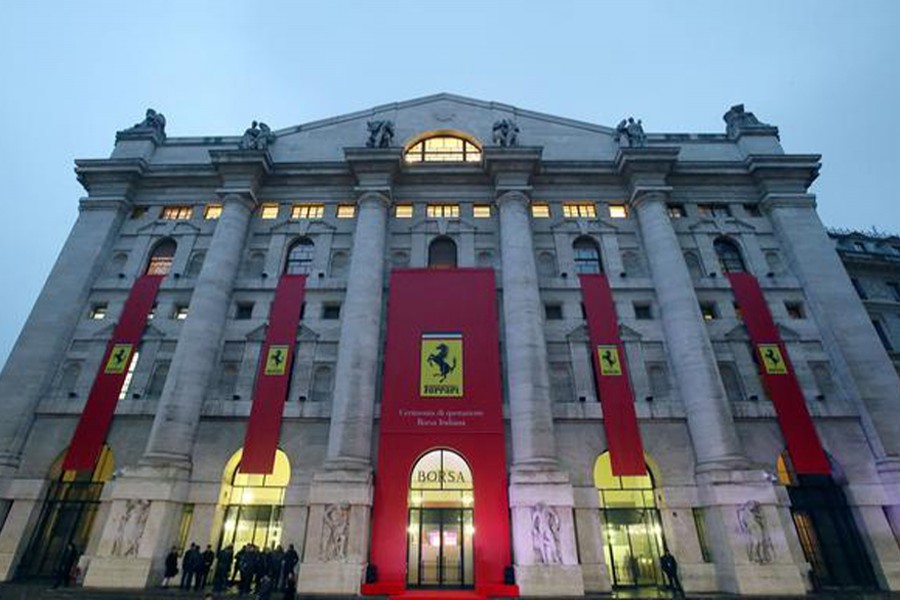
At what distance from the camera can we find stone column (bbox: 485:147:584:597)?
66.7 ft

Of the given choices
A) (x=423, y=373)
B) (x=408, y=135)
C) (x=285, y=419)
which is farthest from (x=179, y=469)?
(x=408, y=135)

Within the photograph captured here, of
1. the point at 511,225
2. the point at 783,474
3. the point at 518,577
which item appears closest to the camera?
the point at 518,577

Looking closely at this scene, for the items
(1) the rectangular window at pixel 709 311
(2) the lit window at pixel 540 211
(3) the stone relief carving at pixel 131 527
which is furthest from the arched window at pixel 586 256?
(3) the stone relief carving at pixel 131 527

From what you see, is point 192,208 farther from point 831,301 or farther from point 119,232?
point 831,301

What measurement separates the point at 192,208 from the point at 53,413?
15113 mm

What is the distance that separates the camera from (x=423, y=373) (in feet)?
82.4

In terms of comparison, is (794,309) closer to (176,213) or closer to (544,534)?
(544,534)

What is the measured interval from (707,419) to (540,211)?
54.2ft

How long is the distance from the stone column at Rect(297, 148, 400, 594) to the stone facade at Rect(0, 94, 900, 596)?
0.11m

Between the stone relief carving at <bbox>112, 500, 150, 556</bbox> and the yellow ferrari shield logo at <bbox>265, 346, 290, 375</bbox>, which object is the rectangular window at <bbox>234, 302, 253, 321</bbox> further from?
the stone relief carving at <bbox>112, 500, 150, 556</bbox>

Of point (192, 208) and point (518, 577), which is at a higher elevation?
point (192, 208)

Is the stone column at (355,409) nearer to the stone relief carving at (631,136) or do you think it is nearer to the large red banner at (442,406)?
the large red banner at (442,406)

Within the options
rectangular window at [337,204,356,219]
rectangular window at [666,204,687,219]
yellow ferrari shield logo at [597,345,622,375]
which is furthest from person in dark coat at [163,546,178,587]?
rectangular window at [666,204,687,219]

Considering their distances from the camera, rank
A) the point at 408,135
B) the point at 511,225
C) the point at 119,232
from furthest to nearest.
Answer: the point at 408,135 < the point at 119,232 < the point at 511,225
